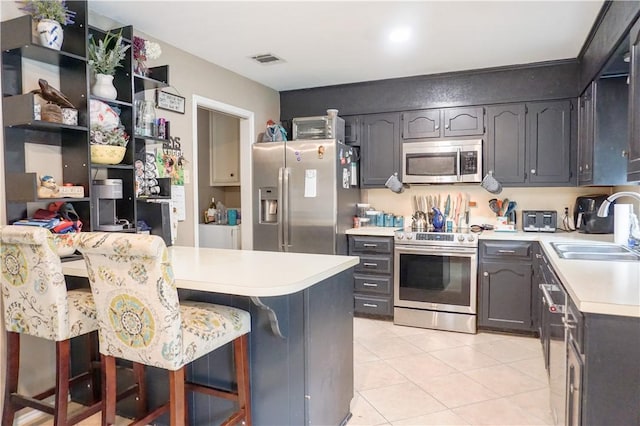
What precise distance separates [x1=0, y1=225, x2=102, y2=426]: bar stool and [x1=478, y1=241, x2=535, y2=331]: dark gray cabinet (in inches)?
121

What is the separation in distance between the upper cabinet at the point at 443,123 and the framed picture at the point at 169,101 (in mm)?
2194

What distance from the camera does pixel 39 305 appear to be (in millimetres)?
1812

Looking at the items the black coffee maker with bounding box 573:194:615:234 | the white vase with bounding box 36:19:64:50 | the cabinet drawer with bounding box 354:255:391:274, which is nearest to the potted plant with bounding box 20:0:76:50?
the white vase with bounding box 36:19:64:50

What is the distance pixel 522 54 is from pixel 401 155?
1.38 m

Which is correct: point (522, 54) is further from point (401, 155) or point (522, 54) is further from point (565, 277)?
point (565, 277)

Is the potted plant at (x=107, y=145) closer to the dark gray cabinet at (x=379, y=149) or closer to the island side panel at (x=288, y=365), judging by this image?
the island side panel at (x=288, y=365)

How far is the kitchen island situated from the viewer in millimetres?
→ 1713

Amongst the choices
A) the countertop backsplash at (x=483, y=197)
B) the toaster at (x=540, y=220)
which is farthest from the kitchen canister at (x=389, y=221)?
the toaster at (x=540, y=220)

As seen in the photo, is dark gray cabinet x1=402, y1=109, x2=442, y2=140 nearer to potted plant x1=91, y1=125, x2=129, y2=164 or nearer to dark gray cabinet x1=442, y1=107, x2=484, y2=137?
dark gray cabinet x1=442, y1=107, x2=484, y2=137

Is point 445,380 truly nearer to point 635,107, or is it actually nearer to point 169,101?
point 635,107

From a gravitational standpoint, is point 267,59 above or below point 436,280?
above

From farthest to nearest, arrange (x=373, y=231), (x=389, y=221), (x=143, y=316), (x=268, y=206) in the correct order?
(x=389, y=221) < (x=268, y=206) < (x=373, y=231) < (x=143, y=316)

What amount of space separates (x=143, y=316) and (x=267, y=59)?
274 cm

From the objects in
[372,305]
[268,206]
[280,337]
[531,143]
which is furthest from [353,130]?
[280,337]
